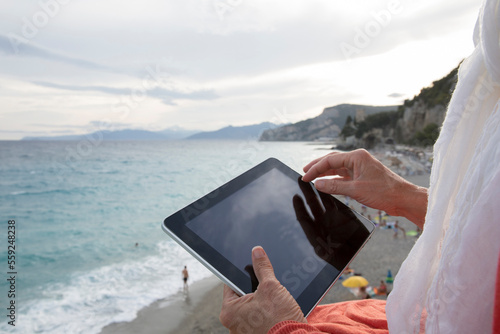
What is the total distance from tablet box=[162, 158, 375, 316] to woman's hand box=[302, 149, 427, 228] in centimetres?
21

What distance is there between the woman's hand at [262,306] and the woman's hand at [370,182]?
62 centimetres

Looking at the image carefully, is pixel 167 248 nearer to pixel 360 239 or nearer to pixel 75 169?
pixel 360 239

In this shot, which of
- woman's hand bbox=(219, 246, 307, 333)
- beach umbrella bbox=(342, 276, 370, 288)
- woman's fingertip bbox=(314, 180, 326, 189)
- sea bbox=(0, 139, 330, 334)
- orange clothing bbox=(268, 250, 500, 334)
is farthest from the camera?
sea bbox=(0, 139, 330, 334)

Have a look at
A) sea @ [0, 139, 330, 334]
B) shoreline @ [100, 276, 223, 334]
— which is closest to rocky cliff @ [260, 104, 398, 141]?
sea @ [0, 139, 330, 334]

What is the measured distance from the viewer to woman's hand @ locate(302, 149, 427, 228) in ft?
5.60

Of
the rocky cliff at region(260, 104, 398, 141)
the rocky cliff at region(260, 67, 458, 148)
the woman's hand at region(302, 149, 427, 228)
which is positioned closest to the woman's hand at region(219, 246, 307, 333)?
the woman's hand at region(302, 149, 427, 228)

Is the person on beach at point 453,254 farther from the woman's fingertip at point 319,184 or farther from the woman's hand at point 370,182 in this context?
the woman's hand at point 370,182

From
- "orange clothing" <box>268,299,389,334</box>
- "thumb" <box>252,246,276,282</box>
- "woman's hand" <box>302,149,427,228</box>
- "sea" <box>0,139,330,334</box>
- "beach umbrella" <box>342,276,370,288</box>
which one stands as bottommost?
"sea" <box>0,139,330,334</box>

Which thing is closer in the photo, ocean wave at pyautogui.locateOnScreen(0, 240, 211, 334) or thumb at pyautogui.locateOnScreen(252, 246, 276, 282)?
thumb at pyautogui.locateOnScreen(252, 246, 276, 282)

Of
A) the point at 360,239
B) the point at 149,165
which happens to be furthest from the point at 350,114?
the point at 360,239

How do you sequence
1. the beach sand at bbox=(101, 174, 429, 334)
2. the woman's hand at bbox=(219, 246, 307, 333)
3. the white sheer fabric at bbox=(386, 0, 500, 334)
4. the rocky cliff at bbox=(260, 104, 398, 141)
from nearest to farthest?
the white sheer fabric at bbox=(386, 0, 500, 334) < the woman's hand at bbox=(219, 246, 307, 333) < the beach sand at bbox=(101, 174, 429, 334) < the rocky cliff at bbox=(260, 104, 398, 141)

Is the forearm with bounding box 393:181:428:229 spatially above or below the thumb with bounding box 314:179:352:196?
below

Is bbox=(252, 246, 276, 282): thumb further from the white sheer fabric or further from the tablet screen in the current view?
the white sheer fabric

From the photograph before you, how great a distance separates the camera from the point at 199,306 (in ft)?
35.9
